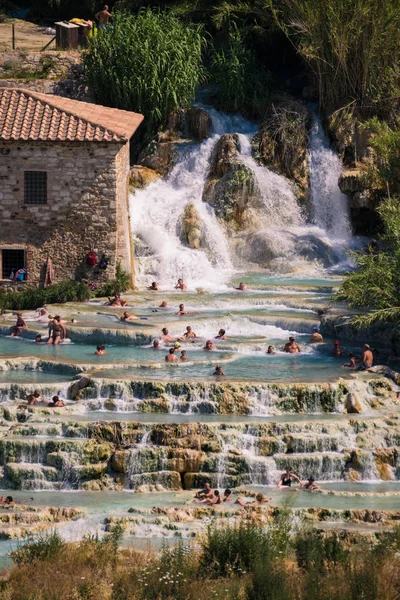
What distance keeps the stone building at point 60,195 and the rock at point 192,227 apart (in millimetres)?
4252

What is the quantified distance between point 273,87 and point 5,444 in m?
28.3

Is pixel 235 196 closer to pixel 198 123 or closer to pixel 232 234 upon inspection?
pixel 232 234

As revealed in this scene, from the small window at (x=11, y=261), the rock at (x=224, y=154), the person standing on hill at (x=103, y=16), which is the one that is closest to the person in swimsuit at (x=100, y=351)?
the small window at (x=11, y=261)

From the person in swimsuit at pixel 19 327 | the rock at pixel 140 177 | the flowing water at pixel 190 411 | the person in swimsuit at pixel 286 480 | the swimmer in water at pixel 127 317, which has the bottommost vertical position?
the person in swimsuit at pixel 286 480

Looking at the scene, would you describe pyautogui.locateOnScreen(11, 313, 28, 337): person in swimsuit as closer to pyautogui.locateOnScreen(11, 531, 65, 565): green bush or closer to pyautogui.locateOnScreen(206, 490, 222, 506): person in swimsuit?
pyautogui.locateOnScreen(206, 490, 222, 506): person in swimsuit

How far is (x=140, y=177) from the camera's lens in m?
53.0

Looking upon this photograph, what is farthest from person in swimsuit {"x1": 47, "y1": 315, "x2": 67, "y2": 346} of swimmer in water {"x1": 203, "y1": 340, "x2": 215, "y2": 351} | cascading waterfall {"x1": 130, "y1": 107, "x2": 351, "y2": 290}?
cascading waterfall {"x1": 130, "y1": 107, "x2": 351, "y2": 290}

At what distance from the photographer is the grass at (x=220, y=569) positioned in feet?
80.0

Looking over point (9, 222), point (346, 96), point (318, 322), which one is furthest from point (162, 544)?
point (346, 96)

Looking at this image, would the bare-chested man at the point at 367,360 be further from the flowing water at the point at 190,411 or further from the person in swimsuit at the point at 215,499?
the person in swimsuit at the point at 215,499

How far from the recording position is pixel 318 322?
42.8 meters

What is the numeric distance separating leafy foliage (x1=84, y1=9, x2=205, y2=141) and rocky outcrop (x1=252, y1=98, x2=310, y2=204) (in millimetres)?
3220

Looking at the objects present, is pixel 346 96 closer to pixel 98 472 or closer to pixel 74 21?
pixel 74 21

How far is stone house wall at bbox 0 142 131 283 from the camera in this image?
46.7 m
